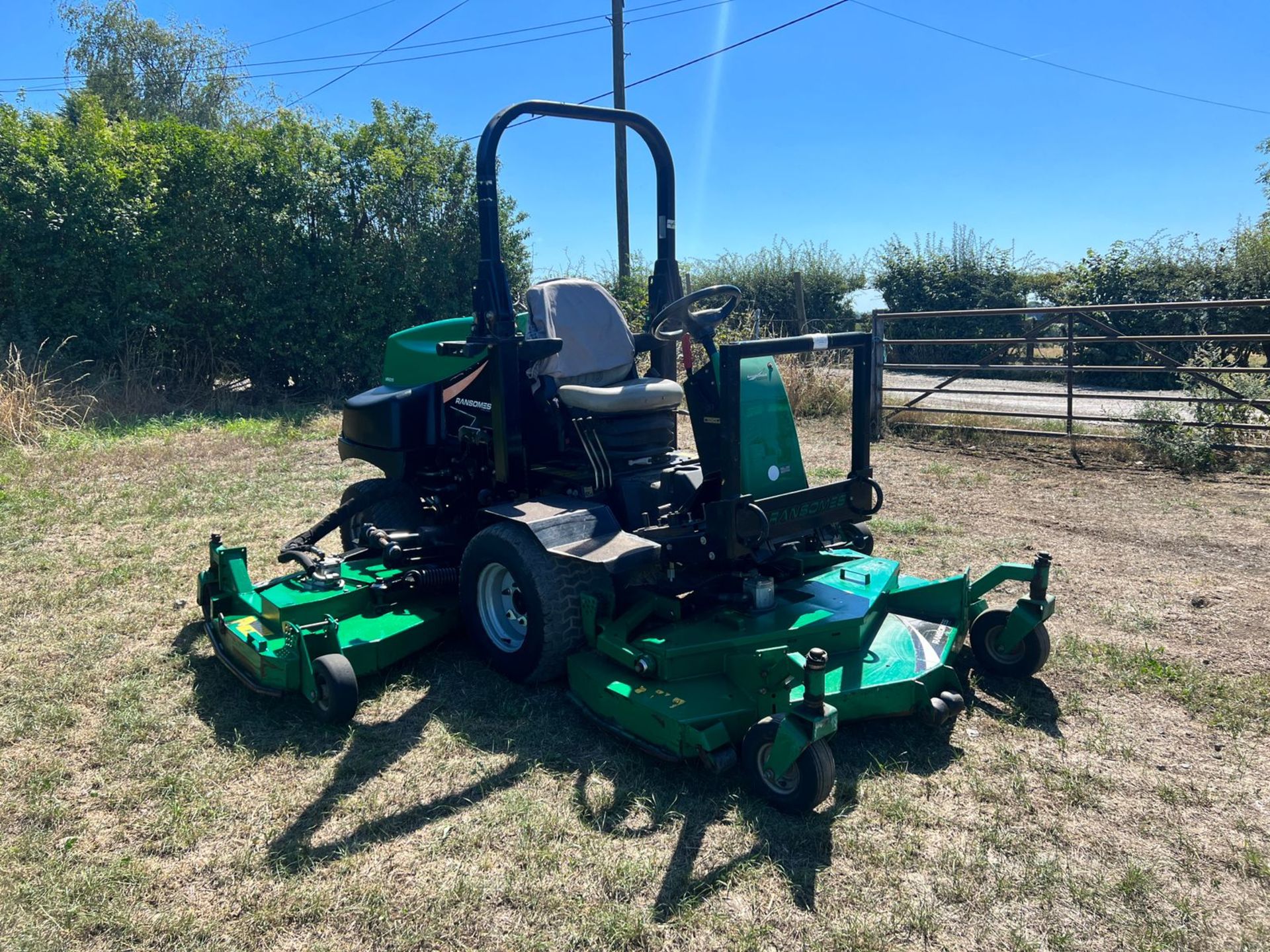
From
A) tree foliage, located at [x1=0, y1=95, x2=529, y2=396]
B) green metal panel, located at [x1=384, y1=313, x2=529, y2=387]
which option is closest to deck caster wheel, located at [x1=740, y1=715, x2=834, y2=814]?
green metal panel, located at [x1=384, y1=313, x2=529, y2=387]

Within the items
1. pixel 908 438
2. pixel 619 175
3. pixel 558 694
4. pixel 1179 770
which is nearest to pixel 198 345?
pixel 619 175

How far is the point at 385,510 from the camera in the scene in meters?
5.38

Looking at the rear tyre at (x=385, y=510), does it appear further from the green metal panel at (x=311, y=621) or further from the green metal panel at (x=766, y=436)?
the green metal panel at (x=766, y=436)

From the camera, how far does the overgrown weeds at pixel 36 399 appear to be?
9.38m

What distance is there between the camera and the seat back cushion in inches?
179

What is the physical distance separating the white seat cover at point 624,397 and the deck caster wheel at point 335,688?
1575 mm

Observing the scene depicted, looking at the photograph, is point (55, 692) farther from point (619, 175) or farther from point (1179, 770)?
point (619, 175)

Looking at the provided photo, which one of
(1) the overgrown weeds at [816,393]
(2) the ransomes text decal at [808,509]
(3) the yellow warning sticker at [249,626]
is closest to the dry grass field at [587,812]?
(3) the yellow warning sticker at [249,626]

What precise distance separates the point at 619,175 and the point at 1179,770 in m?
14.1

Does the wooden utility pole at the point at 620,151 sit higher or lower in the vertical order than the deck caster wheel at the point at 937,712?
higher

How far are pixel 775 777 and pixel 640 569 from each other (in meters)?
1.05

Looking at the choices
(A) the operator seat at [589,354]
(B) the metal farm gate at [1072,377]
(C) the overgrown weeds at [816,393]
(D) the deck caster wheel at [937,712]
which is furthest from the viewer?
(C) the overgrown weeds at [816,393]

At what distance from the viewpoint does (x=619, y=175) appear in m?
15.8

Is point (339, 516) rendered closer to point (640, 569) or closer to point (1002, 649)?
point (640, 569)
